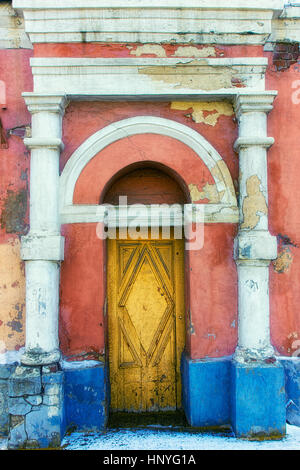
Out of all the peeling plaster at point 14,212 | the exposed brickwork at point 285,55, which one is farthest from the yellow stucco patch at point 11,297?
the exposed brickwork at point 285,55

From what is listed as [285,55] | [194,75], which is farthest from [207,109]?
[285,55]

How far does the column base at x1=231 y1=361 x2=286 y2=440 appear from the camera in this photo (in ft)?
11.9

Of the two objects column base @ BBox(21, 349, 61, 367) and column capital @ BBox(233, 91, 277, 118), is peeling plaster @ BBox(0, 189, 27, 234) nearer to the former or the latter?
column base @ BBox(21, 349, 61, 367)

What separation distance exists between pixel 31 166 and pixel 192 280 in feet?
7.07

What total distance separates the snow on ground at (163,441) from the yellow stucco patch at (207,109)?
3.36 meters

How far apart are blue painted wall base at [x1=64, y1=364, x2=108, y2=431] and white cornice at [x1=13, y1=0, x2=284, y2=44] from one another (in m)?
3.61

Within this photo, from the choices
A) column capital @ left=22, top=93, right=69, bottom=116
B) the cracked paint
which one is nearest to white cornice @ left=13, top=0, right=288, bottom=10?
column capital @ left=22, top=93, right=69, bottom=116

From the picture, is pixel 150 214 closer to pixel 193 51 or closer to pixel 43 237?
pixel 43 237

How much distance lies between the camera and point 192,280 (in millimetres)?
3877

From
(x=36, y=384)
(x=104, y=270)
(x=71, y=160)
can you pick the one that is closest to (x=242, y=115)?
(x=71, y=160)

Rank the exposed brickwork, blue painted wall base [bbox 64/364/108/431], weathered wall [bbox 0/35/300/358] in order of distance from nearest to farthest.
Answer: blue painted wall base [bbox 64/364/108/431] → weathered wall [bbox 0/35/300/358] → the exposed brickwork

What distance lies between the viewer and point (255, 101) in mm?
3848

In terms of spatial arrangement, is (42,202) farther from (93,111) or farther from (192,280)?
(192,280)

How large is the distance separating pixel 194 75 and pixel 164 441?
3868mm
